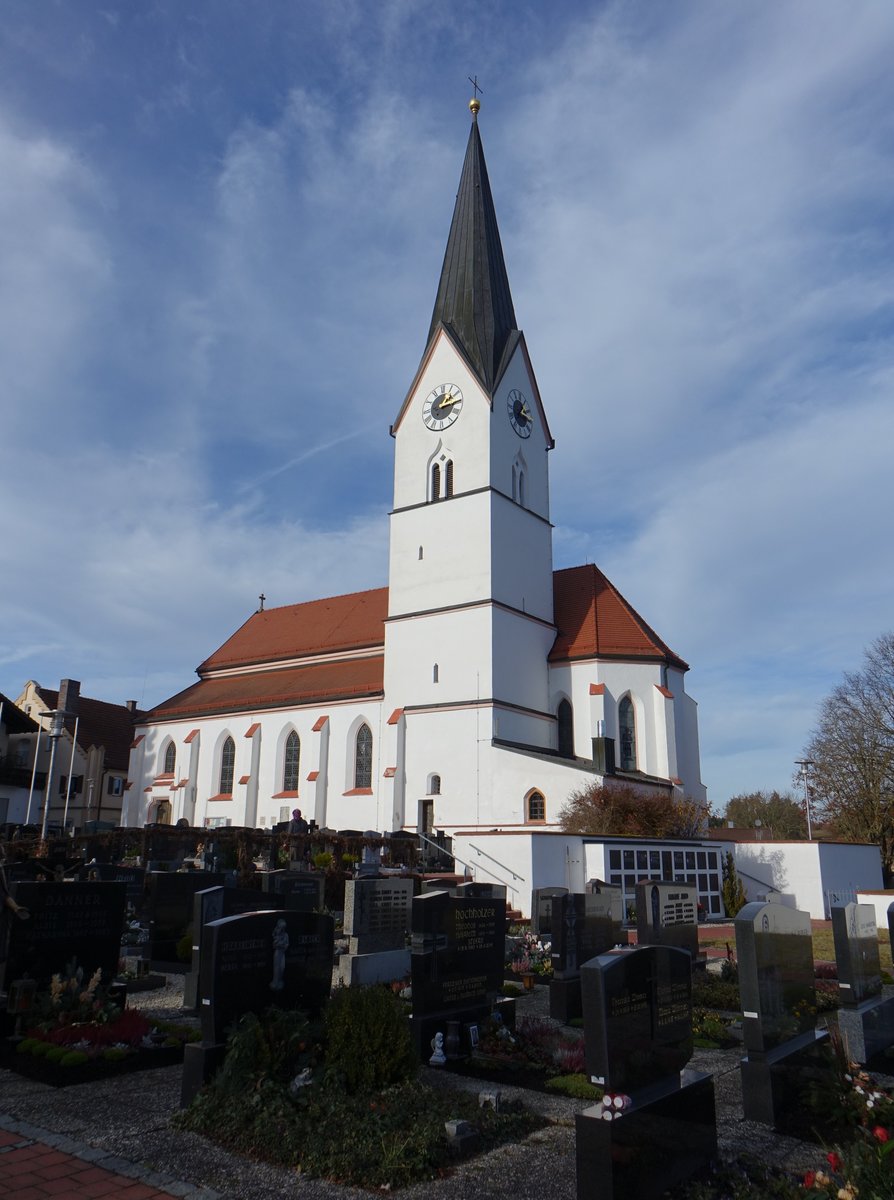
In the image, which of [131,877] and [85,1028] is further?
[131,877]

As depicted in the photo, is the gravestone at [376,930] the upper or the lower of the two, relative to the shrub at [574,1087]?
upper

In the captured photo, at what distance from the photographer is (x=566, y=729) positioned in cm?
3425

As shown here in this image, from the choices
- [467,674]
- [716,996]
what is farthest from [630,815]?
[716,996]

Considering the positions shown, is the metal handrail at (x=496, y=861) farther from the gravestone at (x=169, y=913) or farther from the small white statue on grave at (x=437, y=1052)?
the small white statue on grave at (x=437, y=1052)

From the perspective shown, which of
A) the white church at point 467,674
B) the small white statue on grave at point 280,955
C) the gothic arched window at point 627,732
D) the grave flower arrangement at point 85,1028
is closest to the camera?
the small white statue on grave at point 280,955

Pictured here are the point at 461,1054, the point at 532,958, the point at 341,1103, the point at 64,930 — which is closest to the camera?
the point at 341,1103

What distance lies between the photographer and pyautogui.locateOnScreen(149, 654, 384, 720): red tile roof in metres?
36.5

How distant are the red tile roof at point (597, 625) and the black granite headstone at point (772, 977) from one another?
2589 centimetres

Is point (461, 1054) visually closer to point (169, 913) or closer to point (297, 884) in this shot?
point (169, 913)

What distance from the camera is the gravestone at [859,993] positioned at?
315 inches

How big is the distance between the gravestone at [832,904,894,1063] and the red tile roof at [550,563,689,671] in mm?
24601

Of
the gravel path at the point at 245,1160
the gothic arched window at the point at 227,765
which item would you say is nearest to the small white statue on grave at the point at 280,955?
the gravel path at the point at 245,1160

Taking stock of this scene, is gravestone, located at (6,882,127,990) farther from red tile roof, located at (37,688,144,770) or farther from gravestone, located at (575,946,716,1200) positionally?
red tile roof, located at (37,688,144,770)

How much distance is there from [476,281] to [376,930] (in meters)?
30.7
